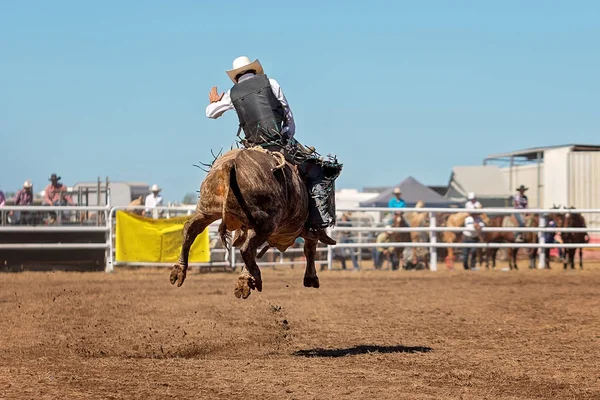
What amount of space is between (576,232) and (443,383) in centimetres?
1543

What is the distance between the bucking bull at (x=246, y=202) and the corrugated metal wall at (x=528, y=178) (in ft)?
83.0

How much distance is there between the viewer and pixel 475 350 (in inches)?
309

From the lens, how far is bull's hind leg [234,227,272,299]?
23.4ft

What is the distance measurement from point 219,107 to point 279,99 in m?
0.56

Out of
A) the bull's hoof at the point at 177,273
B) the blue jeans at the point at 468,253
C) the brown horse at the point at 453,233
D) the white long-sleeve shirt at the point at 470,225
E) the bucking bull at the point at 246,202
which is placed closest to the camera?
the bucking bull at the point at 246,202

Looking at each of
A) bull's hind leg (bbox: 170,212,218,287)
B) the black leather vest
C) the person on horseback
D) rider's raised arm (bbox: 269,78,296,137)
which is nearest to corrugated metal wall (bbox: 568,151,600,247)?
the person on horseback

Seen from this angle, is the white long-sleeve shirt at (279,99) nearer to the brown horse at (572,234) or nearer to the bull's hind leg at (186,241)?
the bull's hind leg at (186,241)

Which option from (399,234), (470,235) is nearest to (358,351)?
(399,234)

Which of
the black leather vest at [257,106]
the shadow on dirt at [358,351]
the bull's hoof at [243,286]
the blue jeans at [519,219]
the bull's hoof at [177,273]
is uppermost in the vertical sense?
the black leather vest at [257,106]

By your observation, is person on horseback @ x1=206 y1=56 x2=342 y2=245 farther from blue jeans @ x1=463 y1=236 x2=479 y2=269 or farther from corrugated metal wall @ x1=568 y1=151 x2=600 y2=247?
corrugated metal wall @ x1=568 y1=151 x2=600 y2=247

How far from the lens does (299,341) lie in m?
8.54

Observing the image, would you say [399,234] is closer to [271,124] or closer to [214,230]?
[214,230]

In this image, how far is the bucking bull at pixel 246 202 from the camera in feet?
23.8

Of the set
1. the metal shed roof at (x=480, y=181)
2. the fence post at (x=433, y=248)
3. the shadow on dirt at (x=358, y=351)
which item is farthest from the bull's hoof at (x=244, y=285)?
the metal shed roof at (x=480, y=181)
